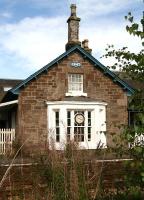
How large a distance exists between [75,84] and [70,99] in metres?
1.02

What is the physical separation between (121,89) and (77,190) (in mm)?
17614

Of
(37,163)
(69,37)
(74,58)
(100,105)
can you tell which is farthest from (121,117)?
(37,163)

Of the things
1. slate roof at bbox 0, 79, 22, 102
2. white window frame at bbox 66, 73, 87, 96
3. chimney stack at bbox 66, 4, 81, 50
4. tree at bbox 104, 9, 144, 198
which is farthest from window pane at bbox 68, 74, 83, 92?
tree at bbox 104, 9, 144, 198

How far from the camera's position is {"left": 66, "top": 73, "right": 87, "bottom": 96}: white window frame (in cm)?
2439

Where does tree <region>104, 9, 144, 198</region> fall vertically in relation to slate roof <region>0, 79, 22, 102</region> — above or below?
below

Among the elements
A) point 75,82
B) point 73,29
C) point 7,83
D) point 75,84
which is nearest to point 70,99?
point 75,84

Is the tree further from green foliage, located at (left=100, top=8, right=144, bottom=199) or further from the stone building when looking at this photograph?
the stone building

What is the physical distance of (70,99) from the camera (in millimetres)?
23984

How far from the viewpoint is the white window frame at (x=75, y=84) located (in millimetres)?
24391

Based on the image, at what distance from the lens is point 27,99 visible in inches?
917

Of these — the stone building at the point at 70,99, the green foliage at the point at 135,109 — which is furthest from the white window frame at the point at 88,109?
the green foliage at the point at 135,109

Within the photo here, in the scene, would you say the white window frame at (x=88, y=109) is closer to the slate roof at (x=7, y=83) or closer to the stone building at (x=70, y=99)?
the stone building at (x=70, y=99)

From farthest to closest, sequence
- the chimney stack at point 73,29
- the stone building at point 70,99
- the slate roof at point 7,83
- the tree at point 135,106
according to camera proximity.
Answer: the slate roof at point 7,83
the chimney stack at point 73,29
the stone building at point 70,99
the tree at point 135,106

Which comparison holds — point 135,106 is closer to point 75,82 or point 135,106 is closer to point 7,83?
point 75,82
